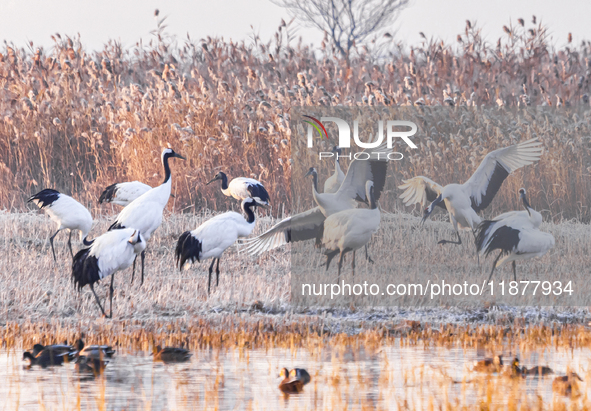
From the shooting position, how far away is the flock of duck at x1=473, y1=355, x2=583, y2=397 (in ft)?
14.7

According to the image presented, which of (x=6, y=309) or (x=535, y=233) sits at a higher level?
(x=535, y=233)

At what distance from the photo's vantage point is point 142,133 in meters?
12.5

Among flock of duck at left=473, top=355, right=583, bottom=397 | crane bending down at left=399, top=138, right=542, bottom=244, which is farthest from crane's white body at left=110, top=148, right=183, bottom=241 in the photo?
flock of duck at left=473, top=355, right=583, bottom=397

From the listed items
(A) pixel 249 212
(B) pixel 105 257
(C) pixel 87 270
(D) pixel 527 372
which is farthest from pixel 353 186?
(D) pixel 527 372

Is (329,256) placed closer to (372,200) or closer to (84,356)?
(372,200)

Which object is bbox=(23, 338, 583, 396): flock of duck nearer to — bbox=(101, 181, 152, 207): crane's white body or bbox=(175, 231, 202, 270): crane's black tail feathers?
bbox=(175, 231, 202, 270): crane's black tail feathers

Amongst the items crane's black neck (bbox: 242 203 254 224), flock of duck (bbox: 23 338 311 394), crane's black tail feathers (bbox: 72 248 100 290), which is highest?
crane's black neck (bbox: 242 203 254 224)

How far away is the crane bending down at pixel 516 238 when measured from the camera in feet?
26.0

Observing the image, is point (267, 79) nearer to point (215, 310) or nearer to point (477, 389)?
point (215, 310)

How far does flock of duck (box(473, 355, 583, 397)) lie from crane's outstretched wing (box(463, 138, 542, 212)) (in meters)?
4.49

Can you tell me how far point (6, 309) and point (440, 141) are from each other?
294 inches

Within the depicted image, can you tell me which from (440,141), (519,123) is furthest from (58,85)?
(519,123)

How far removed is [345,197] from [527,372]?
4469mm

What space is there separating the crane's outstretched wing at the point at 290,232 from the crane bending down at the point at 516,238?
184cm
